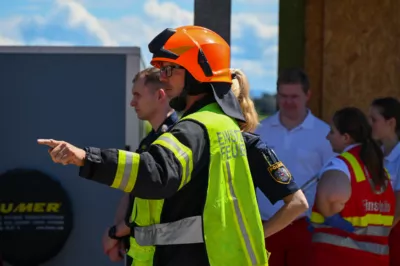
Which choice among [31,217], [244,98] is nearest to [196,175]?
[244,98]

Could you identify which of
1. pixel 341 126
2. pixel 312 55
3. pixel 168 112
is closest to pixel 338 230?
pixel 341 126

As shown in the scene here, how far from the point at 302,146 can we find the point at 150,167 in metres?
3.10

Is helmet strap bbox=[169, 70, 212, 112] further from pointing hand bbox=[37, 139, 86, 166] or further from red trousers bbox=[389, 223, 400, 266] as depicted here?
red trousers bbox=[389, 223, 400, 266]

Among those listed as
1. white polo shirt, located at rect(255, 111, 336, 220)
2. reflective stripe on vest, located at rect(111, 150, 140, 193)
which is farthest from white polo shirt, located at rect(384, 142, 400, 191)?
reflective stripe on vest, located at rect(111, 150, 140, 193)

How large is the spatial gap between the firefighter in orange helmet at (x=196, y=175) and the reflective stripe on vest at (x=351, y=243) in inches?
69.3

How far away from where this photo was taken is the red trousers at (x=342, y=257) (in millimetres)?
4652

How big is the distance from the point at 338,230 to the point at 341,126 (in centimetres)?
64

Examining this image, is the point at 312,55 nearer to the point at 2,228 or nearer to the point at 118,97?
the point at 118,97

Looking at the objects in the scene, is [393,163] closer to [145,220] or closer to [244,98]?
[244,98]

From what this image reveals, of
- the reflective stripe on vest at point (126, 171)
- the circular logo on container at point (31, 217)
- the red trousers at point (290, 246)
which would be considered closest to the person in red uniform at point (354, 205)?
the red trousers at point (290, 246)

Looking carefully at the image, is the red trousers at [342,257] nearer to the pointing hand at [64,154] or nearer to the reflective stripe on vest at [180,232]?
the reflective stripe on vest at [180,232]

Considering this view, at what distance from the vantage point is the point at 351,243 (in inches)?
184

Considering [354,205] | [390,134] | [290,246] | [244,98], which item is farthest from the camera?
[390,134]

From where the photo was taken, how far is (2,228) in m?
5.43
